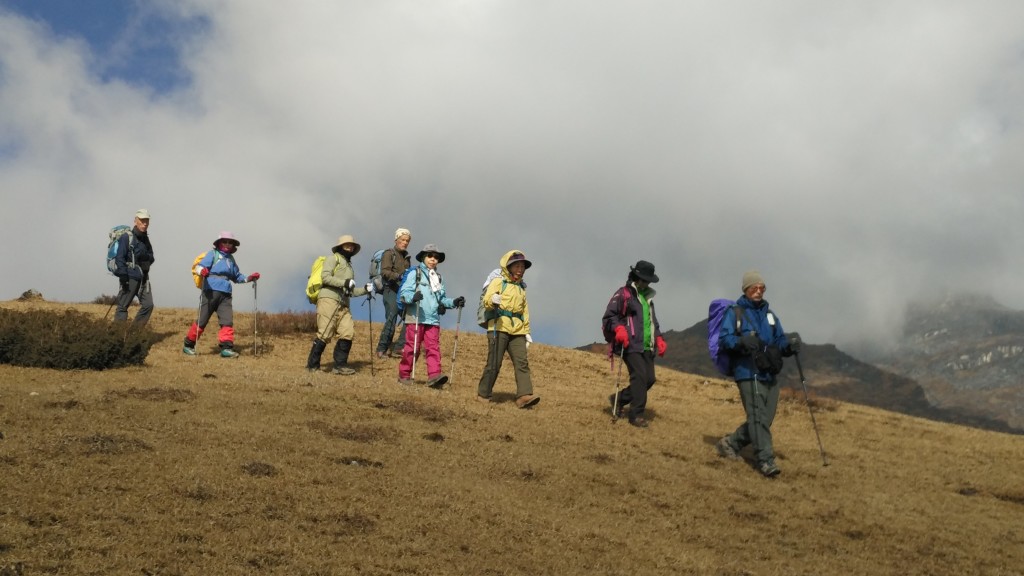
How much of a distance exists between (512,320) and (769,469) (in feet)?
15.6

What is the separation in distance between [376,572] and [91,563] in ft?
6.52

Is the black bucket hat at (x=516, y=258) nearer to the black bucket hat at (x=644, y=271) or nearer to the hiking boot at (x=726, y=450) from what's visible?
the black bucket hat at (x=644, y=271)

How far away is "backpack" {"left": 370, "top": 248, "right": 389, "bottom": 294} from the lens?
56.8 feet

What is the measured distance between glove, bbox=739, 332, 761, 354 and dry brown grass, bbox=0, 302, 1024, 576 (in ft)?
5.34

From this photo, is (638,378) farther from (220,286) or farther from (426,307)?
(220,286)

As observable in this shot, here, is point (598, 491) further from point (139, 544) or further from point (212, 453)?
point (139, 544)

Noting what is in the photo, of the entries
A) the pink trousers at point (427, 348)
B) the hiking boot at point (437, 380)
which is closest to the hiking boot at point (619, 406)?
the hiking boot at point (437, 380)

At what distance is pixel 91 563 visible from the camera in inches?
234

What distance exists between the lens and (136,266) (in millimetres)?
17328

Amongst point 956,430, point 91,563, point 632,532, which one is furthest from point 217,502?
point 956,430

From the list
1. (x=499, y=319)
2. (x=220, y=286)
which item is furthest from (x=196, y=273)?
(x=499, y=319)

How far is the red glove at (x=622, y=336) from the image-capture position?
44.1ft

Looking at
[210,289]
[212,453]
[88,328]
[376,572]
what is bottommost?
[376,572]

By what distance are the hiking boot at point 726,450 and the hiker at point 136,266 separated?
1131cm
